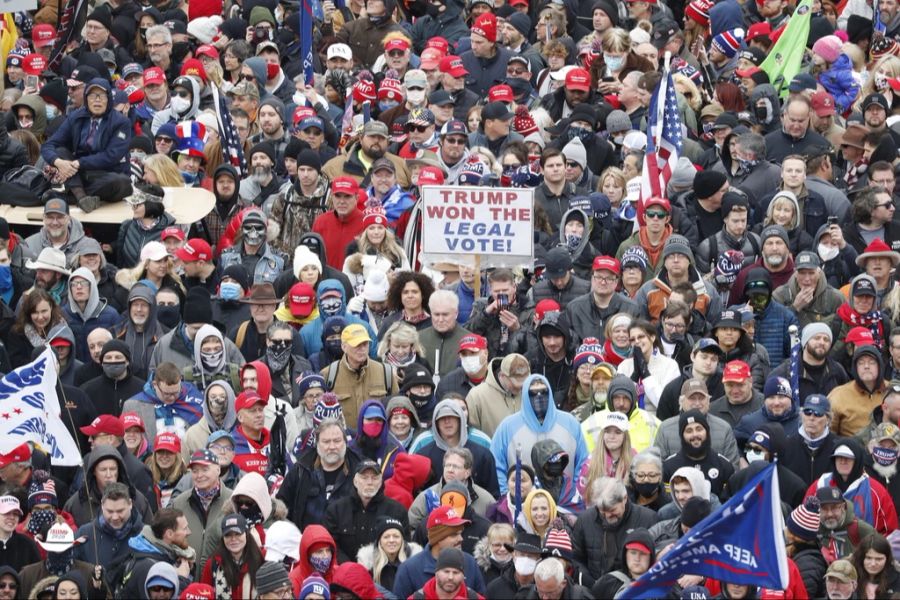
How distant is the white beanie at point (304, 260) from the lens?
23234mm

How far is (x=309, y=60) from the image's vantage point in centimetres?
2823

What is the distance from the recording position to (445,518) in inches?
758

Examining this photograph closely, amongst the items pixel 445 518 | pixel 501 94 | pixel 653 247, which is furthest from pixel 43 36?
pixel 445 518

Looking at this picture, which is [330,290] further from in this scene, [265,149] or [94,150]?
[94,150]

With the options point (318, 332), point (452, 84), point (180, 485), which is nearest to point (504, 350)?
point (318, 332)

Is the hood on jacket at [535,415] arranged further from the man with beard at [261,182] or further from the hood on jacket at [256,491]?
the man with beard at [261,182]

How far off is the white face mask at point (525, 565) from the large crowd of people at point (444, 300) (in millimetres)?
151

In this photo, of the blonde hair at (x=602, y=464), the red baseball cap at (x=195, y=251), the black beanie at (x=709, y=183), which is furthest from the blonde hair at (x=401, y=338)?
the black beanie at (x=709, y=183)

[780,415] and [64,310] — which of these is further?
[64,310]

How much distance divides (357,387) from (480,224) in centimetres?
200

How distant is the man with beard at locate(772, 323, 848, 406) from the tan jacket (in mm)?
2992

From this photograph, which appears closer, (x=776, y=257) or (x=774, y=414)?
(x=774, y=414)

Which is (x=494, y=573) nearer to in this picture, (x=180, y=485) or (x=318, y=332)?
(x=180, y=485)

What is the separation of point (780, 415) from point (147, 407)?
15.5 feet
